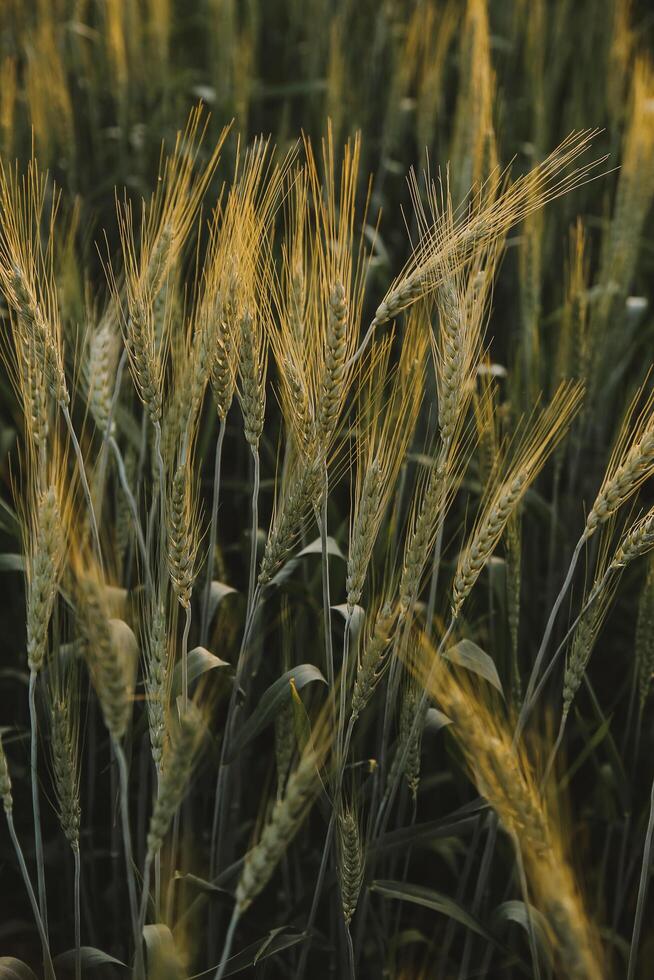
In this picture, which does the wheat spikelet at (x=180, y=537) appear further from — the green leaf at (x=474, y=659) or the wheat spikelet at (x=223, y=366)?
the green leaf at (x=474, y=659)

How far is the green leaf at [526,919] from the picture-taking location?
51.6 inches

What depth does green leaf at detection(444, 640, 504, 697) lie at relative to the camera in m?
1.44

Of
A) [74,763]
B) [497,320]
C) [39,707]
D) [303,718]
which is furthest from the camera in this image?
[497,320]

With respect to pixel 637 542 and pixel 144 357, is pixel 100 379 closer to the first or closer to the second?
pixel 144 357

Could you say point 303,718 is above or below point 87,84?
below

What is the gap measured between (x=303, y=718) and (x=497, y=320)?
1606 millimetres

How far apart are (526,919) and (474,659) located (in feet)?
1.17

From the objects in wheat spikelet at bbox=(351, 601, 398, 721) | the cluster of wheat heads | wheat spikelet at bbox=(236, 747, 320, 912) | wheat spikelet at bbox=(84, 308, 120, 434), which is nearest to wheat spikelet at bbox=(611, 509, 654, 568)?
the cluster of wheat heads

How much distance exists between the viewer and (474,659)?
1.47m

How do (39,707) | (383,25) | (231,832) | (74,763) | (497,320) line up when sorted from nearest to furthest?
(74,763) → (231,832) → (39,707) → (497,320) → (383,25)

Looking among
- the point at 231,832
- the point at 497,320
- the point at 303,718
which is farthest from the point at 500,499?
the point at 497,320

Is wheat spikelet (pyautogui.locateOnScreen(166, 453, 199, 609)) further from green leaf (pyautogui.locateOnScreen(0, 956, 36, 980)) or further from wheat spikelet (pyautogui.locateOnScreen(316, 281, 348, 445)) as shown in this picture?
green leaf (pyautogui.locateOnScreen(0, 956, 36, 980))

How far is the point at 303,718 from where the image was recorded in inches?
50.6

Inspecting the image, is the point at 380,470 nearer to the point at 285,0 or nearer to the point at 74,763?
the point at 74,763
